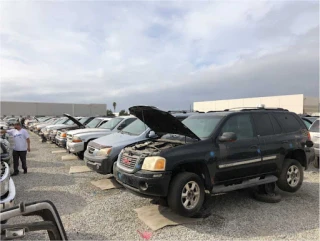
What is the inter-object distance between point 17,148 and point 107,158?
A: 331 cm

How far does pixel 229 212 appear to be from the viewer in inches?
196

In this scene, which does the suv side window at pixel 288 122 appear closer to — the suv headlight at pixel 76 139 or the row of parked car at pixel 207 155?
the row of parked car at pixel 207 155

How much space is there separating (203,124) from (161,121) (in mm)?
905

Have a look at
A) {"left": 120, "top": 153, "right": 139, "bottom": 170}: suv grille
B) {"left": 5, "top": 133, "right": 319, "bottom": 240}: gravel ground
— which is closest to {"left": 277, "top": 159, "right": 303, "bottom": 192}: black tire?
{"left": 5, "top": 133, "right": 319, "bottom": 240}: gravel ground

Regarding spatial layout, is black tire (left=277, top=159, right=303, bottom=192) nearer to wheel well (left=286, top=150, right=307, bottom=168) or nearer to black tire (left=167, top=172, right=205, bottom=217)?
wheel well (left=286, top=150, right=307, bottom=168)

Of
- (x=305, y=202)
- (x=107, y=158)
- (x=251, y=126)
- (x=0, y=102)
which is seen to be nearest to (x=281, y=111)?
(x=251, y=126)

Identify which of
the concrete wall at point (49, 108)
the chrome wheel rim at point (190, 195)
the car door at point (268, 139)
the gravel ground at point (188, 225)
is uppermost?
the concrete wall at point (49, 108)

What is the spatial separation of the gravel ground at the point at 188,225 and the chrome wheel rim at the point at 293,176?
30 cm

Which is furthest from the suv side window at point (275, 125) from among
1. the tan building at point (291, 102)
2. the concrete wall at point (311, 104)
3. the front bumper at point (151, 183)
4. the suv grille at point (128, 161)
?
the concrete wall at point (311, 104)

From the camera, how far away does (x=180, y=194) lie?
4328 mm

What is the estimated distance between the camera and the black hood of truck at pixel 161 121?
4.84 metres

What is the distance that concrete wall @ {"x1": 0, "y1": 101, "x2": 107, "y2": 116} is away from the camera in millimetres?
Answer: 78444

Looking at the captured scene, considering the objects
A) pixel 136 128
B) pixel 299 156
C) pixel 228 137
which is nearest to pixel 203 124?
pixel 228 137

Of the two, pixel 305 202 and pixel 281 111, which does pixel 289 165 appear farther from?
pixel 281 111
